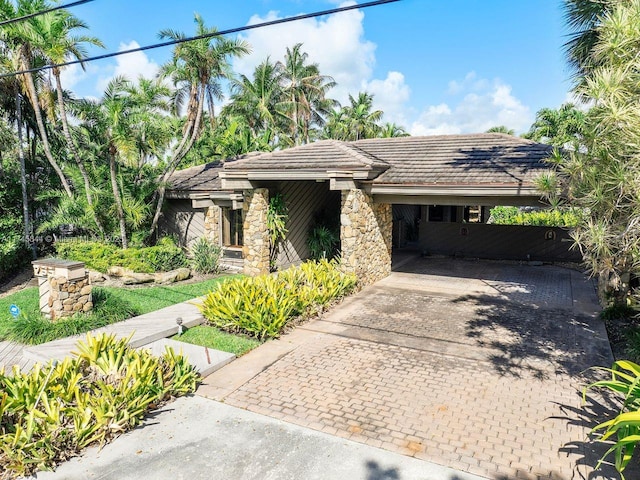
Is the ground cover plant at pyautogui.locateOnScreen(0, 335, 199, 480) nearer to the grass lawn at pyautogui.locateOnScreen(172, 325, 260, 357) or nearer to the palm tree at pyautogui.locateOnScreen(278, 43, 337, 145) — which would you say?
the grass lawn at pyautogui.locateOnScreen(172, 325, 260, 357)

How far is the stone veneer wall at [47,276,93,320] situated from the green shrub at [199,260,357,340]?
97.3 inches

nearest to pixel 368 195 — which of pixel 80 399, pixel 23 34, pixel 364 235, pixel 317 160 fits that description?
pixel 364 235

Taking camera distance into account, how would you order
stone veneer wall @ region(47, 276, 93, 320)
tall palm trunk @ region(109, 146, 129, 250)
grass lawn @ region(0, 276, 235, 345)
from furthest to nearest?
tall palm trunk @ region(109, 146, 129, 250)
stone veneer wall @ region(47, 276, 93, 320)
grass lawn @ region(0, 276, 235, 345)

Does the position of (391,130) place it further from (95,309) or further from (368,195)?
(95,309)

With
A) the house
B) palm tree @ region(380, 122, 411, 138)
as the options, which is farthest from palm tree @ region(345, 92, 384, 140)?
the house

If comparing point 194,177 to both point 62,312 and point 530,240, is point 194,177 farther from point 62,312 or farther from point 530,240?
point 530,240

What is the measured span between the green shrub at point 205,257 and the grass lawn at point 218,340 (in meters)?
5.48

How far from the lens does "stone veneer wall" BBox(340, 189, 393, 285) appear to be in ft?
37.1

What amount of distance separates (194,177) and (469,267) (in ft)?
37.0

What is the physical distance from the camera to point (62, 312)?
27.6 feet

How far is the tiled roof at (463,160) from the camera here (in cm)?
1074

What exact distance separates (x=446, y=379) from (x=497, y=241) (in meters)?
11.9

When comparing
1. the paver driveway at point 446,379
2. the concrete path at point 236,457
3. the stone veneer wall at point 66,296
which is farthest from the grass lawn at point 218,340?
the stone veneer wall at point 66,296

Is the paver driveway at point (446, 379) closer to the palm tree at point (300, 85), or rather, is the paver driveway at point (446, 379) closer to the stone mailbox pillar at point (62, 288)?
the stone mailbox pillar at point (62, 288)
